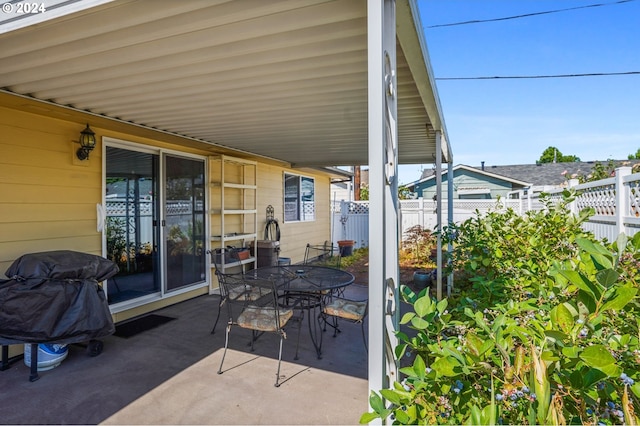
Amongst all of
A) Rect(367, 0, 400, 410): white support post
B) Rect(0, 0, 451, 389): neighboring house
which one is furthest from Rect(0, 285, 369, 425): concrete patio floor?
Rect(367, 0, 400, 410): white support post

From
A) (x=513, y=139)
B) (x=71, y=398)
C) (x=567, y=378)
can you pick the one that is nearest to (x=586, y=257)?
(x=567, y=378)

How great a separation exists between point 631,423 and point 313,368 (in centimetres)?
275

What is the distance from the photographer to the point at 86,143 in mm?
3881

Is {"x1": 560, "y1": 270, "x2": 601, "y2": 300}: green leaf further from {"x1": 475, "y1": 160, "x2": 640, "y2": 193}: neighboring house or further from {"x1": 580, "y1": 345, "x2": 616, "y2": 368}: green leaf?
{"x1": 475, "y1": 160, "x2": 640, "y2": 193}: neighboring house

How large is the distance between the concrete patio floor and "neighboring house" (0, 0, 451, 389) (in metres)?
0.95

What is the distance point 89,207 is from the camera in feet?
13.4

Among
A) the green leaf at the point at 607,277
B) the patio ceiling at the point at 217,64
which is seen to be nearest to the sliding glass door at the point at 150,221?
the patio ceiling at the point at 217,64

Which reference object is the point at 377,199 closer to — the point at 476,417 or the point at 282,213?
the point at 476,417

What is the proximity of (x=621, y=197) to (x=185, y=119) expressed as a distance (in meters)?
4.84

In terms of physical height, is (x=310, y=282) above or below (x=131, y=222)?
below

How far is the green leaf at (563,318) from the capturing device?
0.92 meters

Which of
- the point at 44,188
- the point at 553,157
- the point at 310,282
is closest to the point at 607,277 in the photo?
the point at 310,282

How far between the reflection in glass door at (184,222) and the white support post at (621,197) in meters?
5.49

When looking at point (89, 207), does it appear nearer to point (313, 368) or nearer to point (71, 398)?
point (71, 398)
